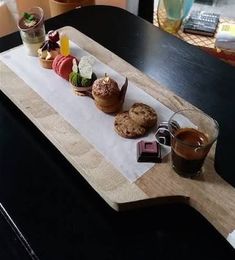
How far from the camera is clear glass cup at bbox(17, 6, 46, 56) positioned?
98cm

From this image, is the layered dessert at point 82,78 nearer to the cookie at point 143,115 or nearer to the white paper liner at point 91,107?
the white paper liner at point 91,107

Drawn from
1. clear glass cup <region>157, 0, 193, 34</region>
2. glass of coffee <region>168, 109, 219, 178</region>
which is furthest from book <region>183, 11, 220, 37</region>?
glass of coffee <region>168, 109, 219, 178</region>

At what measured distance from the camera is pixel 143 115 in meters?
0.79

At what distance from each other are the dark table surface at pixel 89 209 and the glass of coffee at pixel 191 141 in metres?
0.07

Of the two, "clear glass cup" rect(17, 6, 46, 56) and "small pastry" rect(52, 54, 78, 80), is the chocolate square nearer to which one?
"small pastry" rect(52, 54, 78, 80)

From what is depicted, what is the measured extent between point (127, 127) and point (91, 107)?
0.41ft

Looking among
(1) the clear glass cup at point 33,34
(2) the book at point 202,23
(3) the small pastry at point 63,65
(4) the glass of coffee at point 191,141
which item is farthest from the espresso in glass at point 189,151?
(2) the book at point 202,23

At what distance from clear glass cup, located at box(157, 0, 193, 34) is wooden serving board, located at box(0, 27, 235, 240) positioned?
82cm

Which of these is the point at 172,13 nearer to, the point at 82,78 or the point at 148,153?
the point at 82,78

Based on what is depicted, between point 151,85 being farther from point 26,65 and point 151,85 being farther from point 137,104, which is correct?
point 26,65

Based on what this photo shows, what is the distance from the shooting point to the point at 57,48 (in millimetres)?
985

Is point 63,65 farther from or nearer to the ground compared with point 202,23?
farther from the ground

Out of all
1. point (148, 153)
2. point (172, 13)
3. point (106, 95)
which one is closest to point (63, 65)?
point (106, 95)

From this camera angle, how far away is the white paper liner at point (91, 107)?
0.74 m
